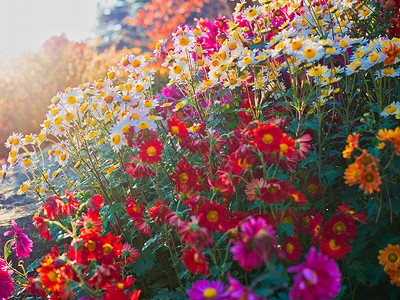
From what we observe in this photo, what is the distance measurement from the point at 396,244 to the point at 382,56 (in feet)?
3.23

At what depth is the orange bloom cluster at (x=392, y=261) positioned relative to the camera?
47.3 inches

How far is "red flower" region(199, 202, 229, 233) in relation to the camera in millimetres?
1290

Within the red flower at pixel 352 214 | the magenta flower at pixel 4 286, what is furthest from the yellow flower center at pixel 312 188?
the magenta flower at pixel 4 286

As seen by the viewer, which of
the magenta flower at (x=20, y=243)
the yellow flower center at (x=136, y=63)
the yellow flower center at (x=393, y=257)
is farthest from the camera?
the yellow flower center at (x=136, y=63)

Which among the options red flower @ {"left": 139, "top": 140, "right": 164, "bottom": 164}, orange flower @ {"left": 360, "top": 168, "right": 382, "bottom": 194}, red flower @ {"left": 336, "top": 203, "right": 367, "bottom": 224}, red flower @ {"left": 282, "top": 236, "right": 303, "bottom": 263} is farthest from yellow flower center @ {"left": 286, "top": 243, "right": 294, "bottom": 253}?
red flower @ {"left": 139, "top": 140, "right": 164, "bottom": 164}

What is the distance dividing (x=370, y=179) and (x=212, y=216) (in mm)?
603

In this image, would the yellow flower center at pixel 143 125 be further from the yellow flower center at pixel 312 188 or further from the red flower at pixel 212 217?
the yellow flower center at pixel 312 188

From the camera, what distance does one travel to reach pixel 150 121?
185 centimetres

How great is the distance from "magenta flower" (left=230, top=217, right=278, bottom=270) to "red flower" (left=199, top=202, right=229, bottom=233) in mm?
252

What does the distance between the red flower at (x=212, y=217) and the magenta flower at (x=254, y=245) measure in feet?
0.83

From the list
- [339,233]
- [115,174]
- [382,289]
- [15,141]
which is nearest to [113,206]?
[115,174]

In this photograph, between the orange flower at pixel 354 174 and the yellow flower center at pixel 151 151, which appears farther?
the yellow flower center at pixel 151 151

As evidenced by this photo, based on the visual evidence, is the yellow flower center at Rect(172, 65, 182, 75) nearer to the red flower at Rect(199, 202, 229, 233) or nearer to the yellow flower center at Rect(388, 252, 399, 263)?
the red flower at Rect(199, 202, 229, 233)

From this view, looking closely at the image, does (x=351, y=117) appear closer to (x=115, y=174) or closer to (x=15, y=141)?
(x=115, y=174)
